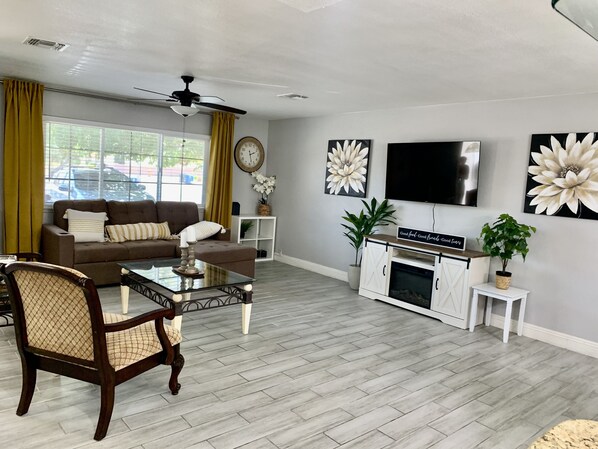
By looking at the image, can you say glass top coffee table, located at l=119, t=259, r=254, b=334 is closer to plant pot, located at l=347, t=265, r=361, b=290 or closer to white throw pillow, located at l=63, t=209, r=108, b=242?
white throw pillow, located at l=63, t=209, r=108, b=242

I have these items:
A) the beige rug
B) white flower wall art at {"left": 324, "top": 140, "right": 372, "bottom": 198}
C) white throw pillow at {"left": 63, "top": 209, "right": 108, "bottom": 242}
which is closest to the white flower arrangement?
white flower wall art at {"left": 324, "top": 140, "right": 372, "bottom": 198}

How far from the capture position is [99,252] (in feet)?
16.7

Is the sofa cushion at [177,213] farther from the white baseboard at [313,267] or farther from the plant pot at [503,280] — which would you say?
the plant pot at [503,280]

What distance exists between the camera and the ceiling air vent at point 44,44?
345cm

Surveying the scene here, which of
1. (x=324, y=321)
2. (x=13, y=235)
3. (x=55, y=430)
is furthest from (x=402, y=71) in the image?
(x=13, y=235)

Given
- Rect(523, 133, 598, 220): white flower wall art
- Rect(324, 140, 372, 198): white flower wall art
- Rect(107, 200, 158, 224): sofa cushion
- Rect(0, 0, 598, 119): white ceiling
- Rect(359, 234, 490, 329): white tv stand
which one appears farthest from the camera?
Rect(324, 140, 372, 198): white flower wall art

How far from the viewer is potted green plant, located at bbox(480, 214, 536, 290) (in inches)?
168

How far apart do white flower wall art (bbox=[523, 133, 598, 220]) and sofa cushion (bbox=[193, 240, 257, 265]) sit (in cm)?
326

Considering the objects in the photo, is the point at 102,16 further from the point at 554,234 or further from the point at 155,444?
the point at 554,234

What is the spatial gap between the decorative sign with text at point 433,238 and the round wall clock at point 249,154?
10.1 ft

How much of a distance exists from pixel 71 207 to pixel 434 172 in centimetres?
436

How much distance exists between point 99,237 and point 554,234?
195 inches

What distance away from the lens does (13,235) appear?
5.29 metres

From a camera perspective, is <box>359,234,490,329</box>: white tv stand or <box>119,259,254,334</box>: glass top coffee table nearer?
<box>119,259,254,334</box>: glass top coffee table
